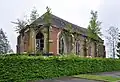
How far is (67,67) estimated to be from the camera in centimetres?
2231

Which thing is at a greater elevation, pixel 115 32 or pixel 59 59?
pixel 115 32

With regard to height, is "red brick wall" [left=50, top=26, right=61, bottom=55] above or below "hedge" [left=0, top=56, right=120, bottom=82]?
above

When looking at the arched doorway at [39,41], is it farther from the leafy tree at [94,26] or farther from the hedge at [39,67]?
the hedge at [39,67]

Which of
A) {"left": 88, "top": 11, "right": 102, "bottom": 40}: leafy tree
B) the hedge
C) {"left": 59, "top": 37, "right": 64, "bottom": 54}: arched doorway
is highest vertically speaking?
{"left": 88, "top": 11, "right": 102, "bottom": 40}: leafy tree

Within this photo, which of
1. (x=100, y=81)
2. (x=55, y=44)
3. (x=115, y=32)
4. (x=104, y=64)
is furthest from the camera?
(x=115, y=32)

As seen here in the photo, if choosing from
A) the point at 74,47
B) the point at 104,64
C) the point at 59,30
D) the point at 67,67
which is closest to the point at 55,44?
the point at 59,30

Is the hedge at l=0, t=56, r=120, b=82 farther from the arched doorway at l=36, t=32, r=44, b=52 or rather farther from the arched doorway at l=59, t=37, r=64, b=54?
the arched doorway at l=36, t=32, r=44, b=52

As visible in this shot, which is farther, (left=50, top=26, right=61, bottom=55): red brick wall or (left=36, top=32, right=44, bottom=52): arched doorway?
(left=36, top=32, right=44, bottom=52): arched doorway

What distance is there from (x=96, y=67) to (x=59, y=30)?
10.6 m

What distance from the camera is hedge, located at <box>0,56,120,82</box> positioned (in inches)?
645

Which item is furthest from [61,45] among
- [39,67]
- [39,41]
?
[39,67]

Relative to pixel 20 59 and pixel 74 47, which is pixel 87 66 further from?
pixel 74 47

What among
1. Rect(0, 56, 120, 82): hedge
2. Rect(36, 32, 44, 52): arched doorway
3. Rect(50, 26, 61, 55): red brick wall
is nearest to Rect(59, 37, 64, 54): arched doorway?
Rect(50, 26, 61, 55): red brick wall

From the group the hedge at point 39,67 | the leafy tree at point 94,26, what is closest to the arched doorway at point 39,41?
the leafy tree at point 94,26
